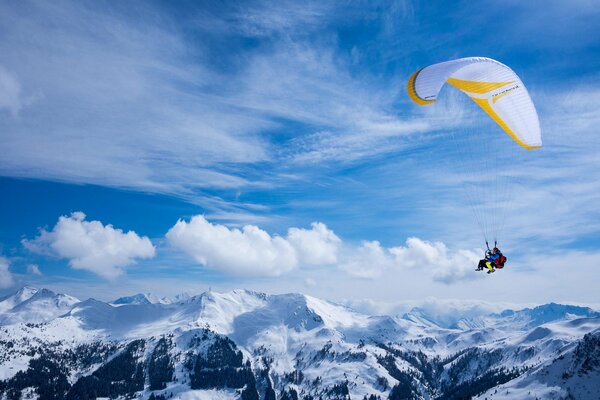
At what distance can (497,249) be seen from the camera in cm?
4028

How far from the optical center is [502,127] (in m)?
37.1

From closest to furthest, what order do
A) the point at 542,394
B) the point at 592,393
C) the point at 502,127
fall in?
the point at 502,127
the point at 592,393
the point at 542,394

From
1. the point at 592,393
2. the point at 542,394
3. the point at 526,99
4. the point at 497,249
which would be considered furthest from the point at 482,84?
the point at 542,394

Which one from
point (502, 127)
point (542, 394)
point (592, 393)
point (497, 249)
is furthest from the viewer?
point (542, 394)

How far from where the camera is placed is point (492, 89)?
3606 centimetres

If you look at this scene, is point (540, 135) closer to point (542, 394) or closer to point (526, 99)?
point (526, 99)

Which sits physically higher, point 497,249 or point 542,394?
point 497,249

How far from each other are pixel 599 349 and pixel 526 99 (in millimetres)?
228733

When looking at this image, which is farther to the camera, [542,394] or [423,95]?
[542,394]

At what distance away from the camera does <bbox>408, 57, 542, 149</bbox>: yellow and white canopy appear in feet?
112

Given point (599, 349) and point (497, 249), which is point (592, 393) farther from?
point (497, 249)

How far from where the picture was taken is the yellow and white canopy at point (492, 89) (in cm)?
3419

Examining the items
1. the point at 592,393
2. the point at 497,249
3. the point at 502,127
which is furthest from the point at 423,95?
the point at 592,393

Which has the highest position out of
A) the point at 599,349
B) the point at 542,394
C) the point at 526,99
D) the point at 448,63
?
the point at 448,63
